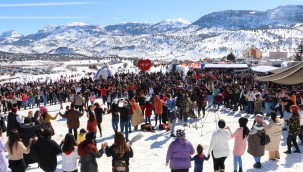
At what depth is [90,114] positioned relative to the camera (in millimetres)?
10172

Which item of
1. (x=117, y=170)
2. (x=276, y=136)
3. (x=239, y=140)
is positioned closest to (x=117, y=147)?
(x=117, y=170)

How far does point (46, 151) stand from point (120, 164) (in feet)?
4.47

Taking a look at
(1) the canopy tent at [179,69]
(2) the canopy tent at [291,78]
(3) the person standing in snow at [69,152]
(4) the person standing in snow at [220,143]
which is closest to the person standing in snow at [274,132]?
→ (4) the person standing in snow at [220,143]

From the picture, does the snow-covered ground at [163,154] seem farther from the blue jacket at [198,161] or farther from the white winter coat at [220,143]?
the blue jacket at [198,161]

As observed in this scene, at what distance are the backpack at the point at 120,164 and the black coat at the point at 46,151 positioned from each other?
110cm

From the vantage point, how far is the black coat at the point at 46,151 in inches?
236

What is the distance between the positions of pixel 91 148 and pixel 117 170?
53 centimetres

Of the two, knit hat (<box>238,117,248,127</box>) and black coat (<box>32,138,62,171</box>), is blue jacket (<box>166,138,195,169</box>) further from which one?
black coat (<box>32,138,62,171</box>)

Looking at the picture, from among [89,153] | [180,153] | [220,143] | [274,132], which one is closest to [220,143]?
[220,143]

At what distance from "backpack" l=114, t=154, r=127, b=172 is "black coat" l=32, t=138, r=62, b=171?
1.10m

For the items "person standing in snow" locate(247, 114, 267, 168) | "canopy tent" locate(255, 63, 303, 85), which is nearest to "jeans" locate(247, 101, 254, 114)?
"canopy tent" locate(255, 63, 303, 85)

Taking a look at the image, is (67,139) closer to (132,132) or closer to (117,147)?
(117,147)

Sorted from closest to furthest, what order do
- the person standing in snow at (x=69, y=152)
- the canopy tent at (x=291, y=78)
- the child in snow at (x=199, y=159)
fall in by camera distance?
the person standing in snow at (x=69, y=152) → the child in snow at (x=199, y=159) → the canopy tent at (x=291, y=78)

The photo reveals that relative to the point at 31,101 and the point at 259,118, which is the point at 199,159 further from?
the point at 31,101
